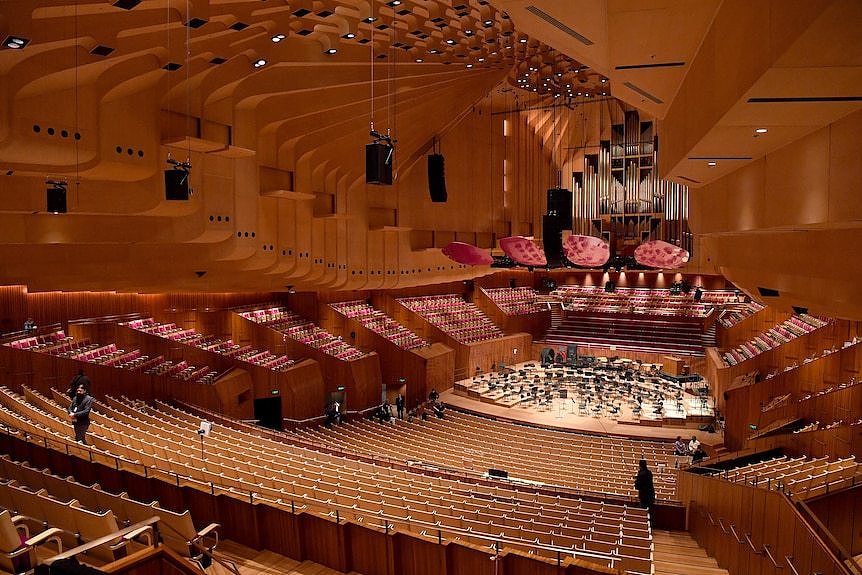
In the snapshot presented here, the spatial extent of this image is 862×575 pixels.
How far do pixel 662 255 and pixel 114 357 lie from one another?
966cm

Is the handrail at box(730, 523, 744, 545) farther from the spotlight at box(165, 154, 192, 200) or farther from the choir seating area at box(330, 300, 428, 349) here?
the choir seating area at box(330, 300, 428, 349)

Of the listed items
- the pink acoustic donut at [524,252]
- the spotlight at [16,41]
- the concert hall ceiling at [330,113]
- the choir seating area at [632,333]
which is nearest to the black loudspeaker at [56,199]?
the concert hall ceiling at [330,113]

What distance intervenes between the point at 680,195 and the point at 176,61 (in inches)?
623

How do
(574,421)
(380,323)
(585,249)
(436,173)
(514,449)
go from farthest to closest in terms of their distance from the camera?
(380,323) → (574,421) → (436,173) → (585,249) → (514,449)

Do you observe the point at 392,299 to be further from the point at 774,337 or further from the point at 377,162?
the point at 377,162

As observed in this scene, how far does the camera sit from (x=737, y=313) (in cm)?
1856

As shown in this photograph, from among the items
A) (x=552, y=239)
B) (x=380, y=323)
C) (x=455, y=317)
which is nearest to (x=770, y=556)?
(x=552, y=239)

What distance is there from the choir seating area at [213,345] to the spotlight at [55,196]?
703 cm

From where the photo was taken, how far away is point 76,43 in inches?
186

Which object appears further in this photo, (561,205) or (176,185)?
(561,205)

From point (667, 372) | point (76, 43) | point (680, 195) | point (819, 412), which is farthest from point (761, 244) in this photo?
point (680, 195)

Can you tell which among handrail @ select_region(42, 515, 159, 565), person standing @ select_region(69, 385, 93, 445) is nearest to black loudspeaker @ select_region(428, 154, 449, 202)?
person standing @ select_region(69, 385, 93, 445)

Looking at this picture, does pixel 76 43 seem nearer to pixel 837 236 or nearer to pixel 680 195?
pixel 837 236

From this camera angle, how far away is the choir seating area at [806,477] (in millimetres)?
6160
